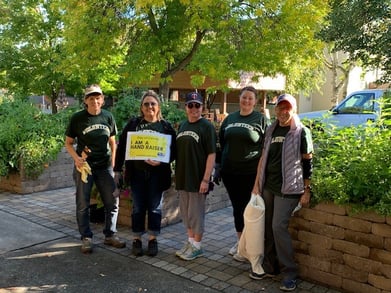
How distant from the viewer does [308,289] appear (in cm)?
354

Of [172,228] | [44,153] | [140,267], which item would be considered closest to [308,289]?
[140,267]

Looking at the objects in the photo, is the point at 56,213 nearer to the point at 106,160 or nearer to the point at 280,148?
the point at 106,160

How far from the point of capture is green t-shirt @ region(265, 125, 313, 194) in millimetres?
3420

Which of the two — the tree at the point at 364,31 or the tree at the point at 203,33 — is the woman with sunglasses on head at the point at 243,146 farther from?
the tree at the point at 364,31

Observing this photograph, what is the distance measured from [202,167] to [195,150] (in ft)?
0.62

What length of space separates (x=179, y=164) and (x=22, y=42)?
44.8 ft

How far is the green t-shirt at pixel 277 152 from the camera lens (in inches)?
135

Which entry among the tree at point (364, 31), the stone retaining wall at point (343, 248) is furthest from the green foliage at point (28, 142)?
the tree at point (364, 31)

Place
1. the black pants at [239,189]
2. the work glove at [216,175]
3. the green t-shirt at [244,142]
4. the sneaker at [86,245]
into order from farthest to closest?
the sneaker at [86,245] < the work glove at [216,175] < the black pants at [239,189] < the green t-shirt at [244,142]

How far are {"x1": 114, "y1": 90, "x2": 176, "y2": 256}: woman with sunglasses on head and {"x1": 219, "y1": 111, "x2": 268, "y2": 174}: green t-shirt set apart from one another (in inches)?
25.8

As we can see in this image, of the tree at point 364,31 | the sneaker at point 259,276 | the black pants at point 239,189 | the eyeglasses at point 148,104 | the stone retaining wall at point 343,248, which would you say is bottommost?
the sneaker at point 259,276

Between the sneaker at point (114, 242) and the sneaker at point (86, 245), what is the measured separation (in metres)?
0.23

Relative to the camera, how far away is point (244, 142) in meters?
3.87

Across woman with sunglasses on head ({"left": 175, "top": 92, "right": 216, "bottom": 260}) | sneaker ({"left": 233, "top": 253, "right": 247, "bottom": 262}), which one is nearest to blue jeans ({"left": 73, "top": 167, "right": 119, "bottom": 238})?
woman with sunglasses on head ({"left": 175, "top": 92, "right": 216, "bottom": 260})
